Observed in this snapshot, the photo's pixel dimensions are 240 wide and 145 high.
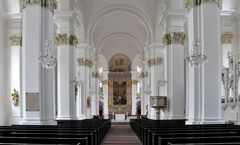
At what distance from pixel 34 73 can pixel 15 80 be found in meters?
5.90

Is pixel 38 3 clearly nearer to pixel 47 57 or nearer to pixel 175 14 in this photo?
pixel 47 57

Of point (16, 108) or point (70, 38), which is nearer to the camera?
point (16, 108)

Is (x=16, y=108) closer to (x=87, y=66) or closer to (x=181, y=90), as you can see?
(x=181, y=90)

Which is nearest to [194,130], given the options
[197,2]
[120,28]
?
[197,2]

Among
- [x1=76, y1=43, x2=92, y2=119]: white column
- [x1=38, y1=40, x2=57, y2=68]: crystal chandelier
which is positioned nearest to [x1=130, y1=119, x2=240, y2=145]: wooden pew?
[x1=38, y1=40, x2=57, y2=68]: crystal chandelier

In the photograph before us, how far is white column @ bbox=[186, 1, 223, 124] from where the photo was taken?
12242 mm

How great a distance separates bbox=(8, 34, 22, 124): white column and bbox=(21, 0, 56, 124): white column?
5.38m

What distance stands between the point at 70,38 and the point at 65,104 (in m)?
3.50

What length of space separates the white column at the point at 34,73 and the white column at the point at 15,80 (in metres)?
5.38

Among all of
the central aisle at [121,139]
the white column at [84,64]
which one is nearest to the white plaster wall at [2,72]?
the central aisle at [121,139]

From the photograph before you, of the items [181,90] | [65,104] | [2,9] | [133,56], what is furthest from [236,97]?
[133,56]

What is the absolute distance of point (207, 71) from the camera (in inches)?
487

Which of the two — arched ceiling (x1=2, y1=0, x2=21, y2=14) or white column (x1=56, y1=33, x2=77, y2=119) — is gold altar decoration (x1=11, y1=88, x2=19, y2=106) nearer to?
white column (x1=56, y1=33, x2=77, y2=119)

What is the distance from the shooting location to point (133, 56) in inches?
1886
